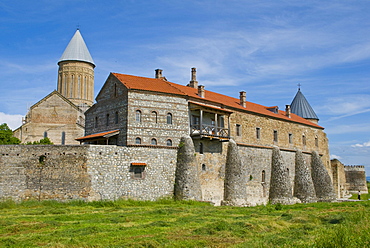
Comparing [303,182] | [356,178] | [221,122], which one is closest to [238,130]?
[221,122]

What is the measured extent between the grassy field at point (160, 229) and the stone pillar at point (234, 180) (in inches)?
318

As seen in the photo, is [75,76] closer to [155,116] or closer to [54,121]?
[54,121]

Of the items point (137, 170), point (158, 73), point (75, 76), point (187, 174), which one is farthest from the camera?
point (75, 76)

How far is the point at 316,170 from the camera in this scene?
4128cm

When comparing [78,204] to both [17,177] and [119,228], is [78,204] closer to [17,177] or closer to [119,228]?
[17,177]

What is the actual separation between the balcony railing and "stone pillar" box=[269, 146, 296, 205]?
7.71m

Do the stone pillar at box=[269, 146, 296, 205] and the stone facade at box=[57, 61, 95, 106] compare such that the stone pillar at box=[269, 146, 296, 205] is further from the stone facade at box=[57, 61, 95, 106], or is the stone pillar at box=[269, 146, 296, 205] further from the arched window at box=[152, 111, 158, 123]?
the stone facade at box=[57, 61, 95, 106]

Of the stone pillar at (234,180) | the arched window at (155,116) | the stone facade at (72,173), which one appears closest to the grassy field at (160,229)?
the stone facade at (72,173)

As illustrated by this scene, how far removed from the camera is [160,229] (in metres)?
15.5

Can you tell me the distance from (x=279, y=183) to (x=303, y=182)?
412cm

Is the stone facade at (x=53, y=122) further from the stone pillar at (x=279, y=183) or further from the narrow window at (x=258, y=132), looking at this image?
the stone pillar at (x=279, y=183)

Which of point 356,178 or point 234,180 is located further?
point 356,178

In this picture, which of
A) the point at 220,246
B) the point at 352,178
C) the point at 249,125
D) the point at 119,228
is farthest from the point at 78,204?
the point at 352,178

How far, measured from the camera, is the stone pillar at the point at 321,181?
39347 millimetres
